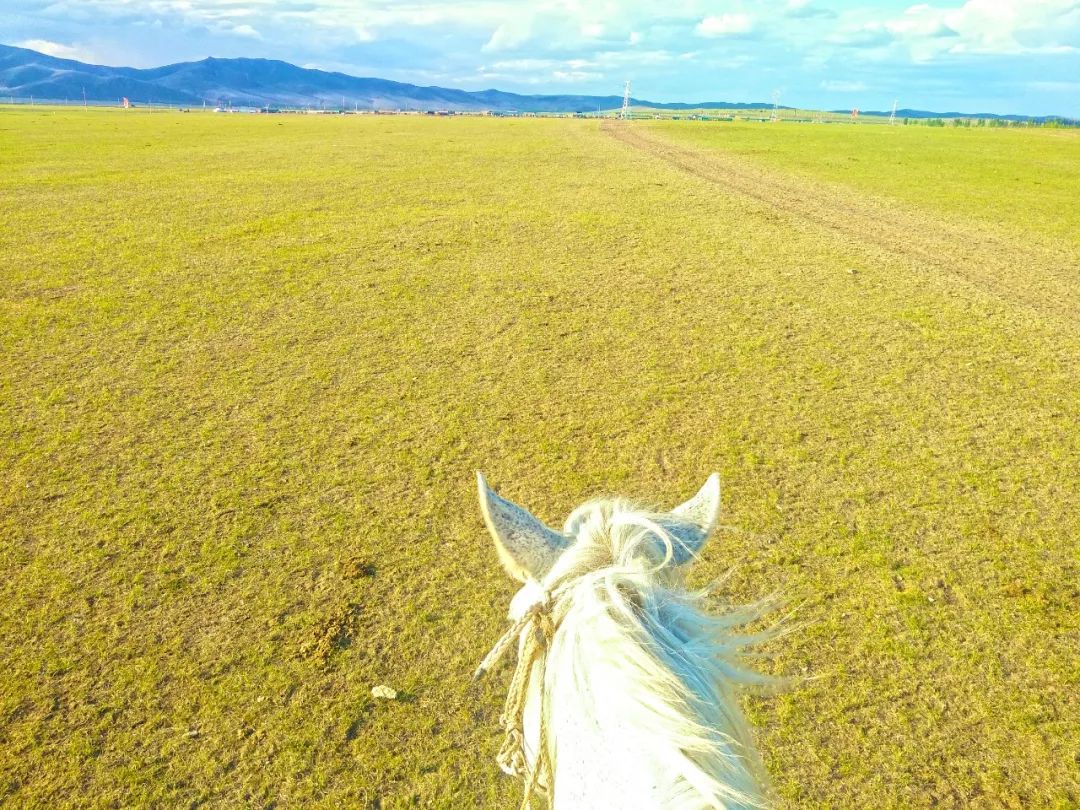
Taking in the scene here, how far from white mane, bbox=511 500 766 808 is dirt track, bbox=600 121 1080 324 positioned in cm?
844

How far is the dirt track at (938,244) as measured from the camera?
339 inches

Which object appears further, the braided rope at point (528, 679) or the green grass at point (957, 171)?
the green grass at point (957, 171)

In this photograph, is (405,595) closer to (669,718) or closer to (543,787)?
(543,787)

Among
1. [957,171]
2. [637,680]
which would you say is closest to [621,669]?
[637,680]

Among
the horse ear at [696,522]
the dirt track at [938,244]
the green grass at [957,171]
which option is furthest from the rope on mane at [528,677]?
the green grass at [957,171]

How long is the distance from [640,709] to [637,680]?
0.04 meters

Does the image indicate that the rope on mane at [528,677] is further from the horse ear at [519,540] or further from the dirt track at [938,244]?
the dirt track at [938,244]

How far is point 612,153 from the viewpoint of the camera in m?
24.9

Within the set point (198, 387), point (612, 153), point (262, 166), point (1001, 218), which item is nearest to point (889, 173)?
point (1001, 218)

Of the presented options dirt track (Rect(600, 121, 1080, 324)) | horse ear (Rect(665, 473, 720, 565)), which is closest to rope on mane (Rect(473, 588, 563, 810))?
horse ear (Rect(665, 473, 720, 565))

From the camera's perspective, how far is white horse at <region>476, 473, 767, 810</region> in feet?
3.33

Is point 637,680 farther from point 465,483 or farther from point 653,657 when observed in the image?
point 465,483

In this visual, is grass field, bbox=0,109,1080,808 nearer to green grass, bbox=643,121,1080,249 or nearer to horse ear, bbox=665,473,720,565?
horse ear, bbox=665,473,720,565

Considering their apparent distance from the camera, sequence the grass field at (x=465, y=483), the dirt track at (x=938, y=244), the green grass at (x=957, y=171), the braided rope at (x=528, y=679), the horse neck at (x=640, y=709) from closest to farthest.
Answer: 1. the horse neck at (x=640, y=709)
2. the braided rope at (x=528, y=679)
3. the grass field at (x=465, y=483)
4. the dirt track at (x=938, y=244)
5. the green grass at (x=957, y=171)
